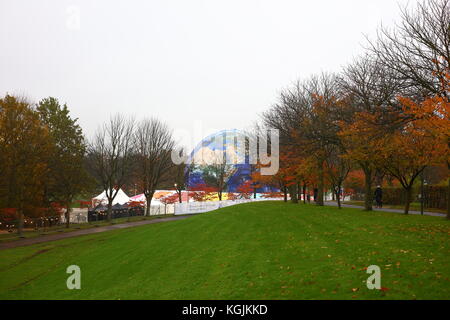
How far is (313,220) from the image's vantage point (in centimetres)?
2027

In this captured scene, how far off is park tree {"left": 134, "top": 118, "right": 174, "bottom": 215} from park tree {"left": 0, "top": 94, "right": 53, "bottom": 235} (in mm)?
19125

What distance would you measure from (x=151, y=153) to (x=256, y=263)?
1739 inches

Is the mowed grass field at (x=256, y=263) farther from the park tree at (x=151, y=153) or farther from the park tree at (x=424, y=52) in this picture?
the park tree at (x=151, y=153)

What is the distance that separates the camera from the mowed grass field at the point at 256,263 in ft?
30.3

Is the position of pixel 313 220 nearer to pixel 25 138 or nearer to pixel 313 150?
pixel 313 150

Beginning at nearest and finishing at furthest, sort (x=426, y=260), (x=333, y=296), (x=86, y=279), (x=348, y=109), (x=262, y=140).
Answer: (x=333, y=296) < (x=426, y=260) < (x=86, y=279) < (x=348, y=109) < (x=262, y=140)

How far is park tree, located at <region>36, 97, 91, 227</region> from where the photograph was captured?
1622 inches

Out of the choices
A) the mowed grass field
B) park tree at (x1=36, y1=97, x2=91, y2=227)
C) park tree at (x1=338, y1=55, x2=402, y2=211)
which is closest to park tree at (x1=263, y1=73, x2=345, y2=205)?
park tree at (x1=338, y1=55, x2=402, y2=211)

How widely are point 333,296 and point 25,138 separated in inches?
1311

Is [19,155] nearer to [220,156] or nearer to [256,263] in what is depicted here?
[256,263]
